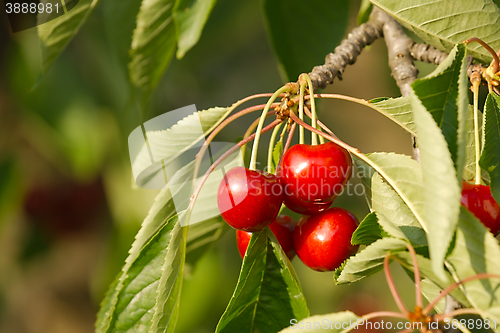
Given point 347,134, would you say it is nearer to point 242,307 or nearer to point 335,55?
point 335,55

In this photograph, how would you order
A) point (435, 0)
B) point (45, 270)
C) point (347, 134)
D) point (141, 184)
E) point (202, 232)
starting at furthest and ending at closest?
point (347, 134), point (45, 270), point (202, 232), point (141, 184), point (435, 0)

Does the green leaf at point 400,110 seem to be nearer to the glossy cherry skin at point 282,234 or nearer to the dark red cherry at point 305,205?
the dark red cherry at point 305,205

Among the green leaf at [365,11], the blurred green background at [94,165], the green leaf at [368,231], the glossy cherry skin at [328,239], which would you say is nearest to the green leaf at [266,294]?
the glossy cherry skin at [328,239]

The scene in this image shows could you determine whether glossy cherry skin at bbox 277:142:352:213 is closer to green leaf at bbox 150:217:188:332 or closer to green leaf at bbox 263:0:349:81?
green leaf at bbox 150:217:188:332

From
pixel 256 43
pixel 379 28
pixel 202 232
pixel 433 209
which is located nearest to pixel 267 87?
pixel 256 43

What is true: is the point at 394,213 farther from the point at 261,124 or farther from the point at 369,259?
the point at 261,124

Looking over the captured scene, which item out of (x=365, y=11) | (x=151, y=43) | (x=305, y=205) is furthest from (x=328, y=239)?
(x=365, y=11)

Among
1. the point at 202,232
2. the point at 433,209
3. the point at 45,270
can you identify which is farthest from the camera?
the point at 45,270
